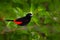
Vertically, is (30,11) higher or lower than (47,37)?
higher

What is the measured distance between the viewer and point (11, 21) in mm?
753

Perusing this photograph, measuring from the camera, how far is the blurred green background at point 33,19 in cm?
76

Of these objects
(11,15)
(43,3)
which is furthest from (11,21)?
(43,3)

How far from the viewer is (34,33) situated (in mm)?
774

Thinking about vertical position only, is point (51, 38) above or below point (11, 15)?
below

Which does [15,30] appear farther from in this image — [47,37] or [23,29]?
[47,37]

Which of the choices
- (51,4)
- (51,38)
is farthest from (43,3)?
(51,38)

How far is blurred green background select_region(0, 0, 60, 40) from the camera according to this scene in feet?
2.48

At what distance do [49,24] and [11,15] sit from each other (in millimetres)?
155

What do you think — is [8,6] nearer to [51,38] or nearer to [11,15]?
[11,15]

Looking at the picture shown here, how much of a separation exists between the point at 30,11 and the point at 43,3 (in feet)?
0.24

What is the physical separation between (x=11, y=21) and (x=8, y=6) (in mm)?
54

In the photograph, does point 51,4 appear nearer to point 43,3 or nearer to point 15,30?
point 43,3

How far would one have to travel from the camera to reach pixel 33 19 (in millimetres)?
777
